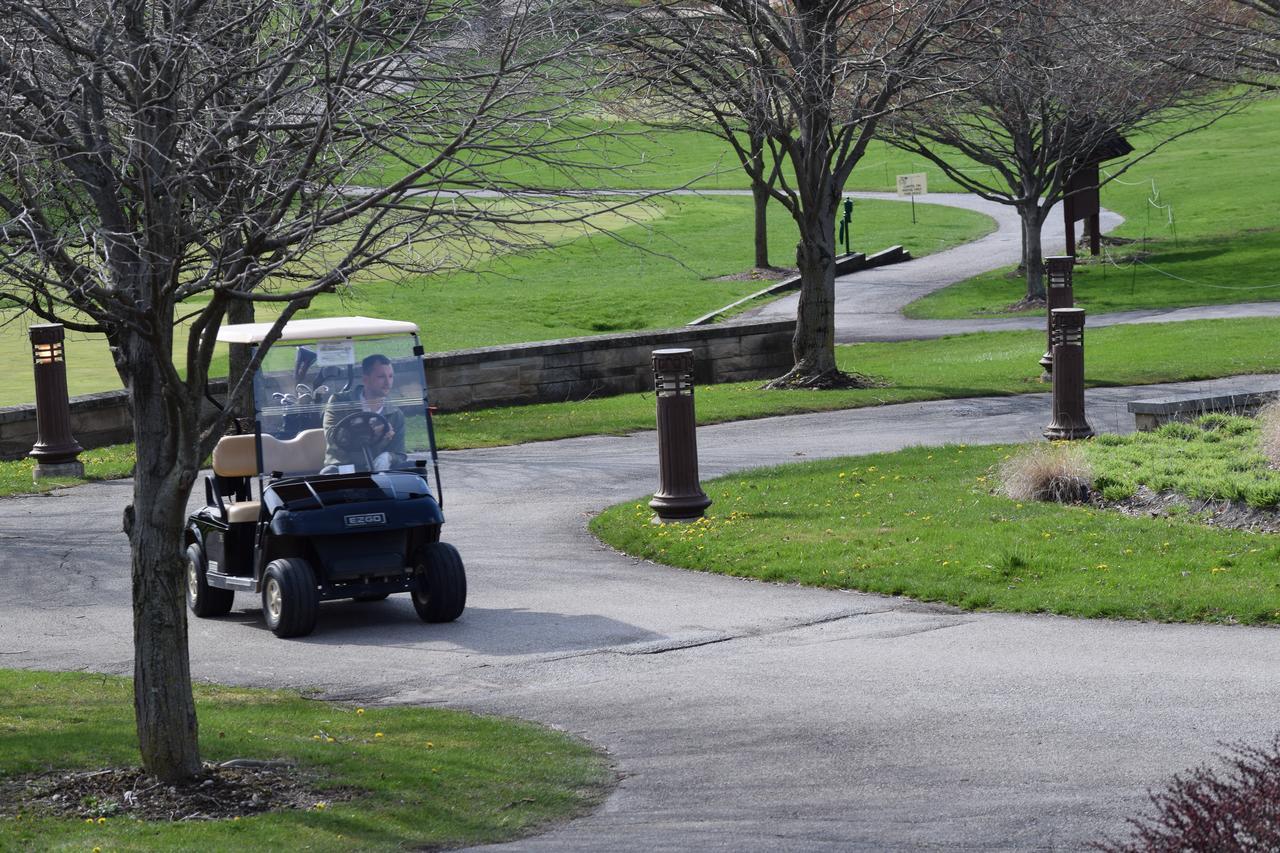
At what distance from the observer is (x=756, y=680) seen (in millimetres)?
8523

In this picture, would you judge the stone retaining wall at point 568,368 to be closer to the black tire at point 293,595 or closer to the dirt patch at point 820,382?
the dirt patch at point 820,382

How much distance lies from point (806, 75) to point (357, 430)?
11.5 meters

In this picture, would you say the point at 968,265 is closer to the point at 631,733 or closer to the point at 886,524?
the point at 886,524

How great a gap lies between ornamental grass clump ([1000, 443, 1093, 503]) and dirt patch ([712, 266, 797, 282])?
30.6 metres

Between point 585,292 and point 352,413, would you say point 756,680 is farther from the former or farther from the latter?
point 585,292

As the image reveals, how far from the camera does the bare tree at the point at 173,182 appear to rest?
6164 mm

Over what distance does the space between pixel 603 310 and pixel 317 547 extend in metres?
30.1

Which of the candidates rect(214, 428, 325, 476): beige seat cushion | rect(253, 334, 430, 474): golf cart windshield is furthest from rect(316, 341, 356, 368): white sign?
rect(214, 428, 325, 476): beige seat cushion

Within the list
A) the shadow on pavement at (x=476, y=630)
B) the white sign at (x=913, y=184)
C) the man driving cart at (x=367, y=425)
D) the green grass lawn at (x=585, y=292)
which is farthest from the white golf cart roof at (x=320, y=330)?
the white sign at (x=913, y=184)

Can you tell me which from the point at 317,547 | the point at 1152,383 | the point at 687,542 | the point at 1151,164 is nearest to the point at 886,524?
the point at 687,542

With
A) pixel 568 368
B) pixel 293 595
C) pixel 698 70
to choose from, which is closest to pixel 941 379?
pixel 568 368

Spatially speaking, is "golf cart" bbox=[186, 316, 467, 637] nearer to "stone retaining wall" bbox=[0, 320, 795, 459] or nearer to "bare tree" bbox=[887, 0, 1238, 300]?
"stone retaining wall" bbox=[0, 320, 795, 459]

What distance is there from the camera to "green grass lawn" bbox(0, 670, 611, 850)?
5922 mm

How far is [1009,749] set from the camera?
6918 millimetres
